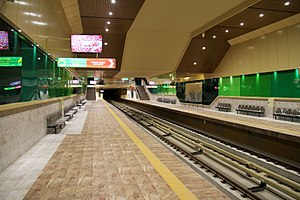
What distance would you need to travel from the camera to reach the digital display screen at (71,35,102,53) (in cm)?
901

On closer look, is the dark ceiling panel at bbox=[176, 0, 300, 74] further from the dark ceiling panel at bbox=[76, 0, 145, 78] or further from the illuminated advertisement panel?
the illuminated advertisement panel

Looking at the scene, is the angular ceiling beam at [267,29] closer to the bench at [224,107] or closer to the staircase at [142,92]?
the bench at [224,107]

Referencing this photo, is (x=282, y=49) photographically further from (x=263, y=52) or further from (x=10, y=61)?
(x=10, y=61)

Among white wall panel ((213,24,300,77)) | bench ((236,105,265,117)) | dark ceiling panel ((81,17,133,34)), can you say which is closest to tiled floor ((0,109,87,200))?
dark ceiling panel ((81,17,133,34))

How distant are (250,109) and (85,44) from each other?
9.02 meters

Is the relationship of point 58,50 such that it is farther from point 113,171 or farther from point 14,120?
point 113,171

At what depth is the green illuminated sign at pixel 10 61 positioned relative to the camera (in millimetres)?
3683

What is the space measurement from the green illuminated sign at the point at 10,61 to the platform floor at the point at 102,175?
6.17 feet

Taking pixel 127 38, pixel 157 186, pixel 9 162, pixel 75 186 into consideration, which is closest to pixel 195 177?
pixel 157 186

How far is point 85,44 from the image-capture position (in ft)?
30.0

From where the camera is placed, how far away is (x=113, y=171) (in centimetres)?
373

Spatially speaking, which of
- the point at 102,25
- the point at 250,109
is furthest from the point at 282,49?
the point at 102,25

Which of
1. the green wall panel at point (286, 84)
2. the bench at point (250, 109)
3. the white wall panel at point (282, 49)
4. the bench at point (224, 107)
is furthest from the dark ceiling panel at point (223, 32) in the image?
the bench at point (250, 109)

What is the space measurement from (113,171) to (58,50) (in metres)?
6.92
